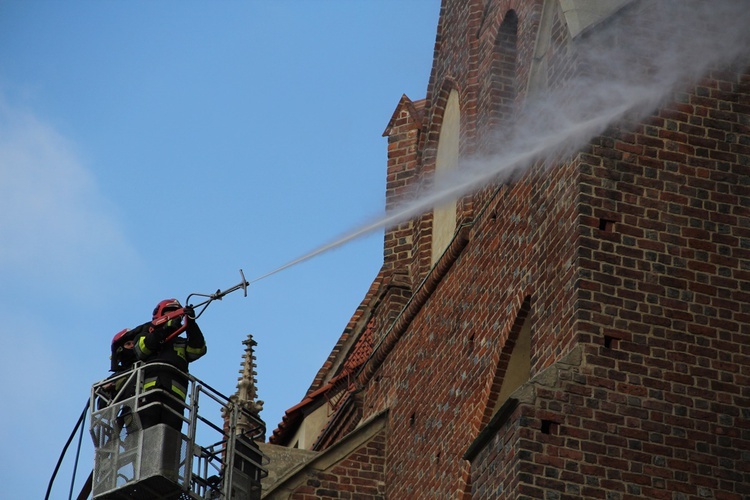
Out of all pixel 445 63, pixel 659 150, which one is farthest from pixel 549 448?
pixel 445 63

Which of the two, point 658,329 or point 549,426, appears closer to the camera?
point 549,426

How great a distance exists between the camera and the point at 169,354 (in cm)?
1939

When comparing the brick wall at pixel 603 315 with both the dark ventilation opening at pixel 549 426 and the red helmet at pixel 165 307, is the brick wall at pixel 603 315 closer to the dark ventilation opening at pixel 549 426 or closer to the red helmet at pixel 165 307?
the dark ventilation opening at pixel 549 426

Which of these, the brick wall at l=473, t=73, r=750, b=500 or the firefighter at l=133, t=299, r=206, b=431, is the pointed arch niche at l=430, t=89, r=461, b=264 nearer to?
the firefighter at l=133, t=299, r=206, b=431

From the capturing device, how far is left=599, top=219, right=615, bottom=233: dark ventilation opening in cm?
1673

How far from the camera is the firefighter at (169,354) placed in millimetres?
19234

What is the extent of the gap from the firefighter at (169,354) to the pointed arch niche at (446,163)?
3.42 meters

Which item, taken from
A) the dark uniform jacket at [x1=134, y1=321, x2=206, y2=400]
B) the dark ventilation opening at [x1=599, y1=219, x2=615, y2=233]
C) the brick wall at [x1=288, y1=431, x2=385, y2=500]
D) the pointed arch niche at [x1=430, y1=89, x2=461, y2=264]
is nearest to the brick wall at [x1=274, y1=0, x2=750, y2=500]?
the dark ventilation opening at [x1=599, y1=219, x2=615, y2=233]

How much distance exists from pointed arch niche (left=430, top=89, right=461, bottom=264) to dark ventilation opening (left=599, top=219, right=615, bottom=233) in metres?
4.58

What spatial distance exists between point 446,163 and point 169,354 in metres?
4.52

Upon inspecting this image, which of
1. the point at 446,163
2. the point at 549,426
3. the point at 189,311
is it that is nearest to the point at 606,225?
the point at 549,426

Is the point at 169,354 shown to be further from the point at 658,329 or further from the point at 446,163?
the point at 658,329

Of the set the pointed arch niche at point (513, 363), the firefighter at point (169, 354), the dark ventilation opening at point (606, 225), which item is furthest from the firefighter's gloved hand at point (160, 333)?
the dark ventilation opening at point (606, 225)

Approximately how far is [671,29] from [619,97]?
3.05ft
